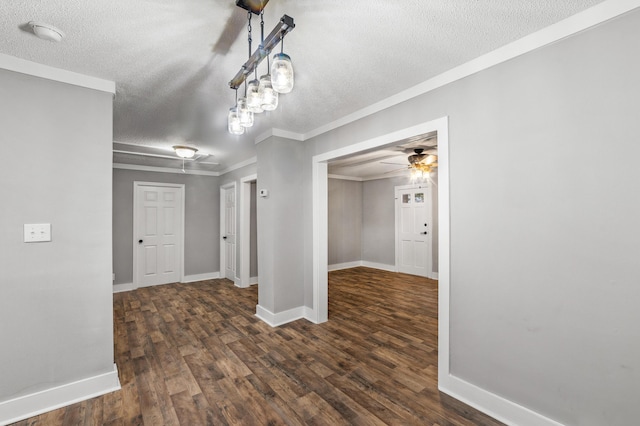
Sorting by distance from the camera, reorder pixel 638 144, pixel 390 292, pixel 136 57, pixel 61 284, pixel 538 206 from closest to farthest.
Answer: pixel 638 144
pixel 538 206
pixel 136 57
pixel 61 284
pixel 390 292

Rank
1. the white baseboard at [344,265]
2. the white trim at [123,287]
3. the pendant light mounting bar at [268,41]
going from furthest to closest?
the white baseboard at [344,265]
the white trim at [123,287]
the pendant light mounting bar at [268,41]

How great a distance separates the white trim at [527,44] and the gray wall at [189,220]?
4.94 m

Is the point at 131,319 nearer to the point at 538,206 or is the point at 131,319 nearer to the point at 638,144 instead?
the point at 538,206

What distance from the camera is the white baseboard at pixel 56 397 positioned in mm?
1863

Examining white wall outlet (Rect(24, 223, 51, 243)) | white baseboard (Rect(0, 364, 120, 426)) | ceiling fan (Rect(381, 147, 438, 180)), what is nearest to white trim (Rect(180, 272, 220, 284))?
white baseboard (Rect(0, 364, 120, 426))

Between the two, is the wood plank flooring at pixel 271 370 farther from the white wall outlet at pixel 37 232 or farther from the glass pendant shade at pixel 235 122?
the glass pendant shade at pixel 235 122

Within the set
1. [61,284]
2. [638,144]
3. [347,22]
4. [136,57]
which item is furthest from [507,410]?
[136,57]

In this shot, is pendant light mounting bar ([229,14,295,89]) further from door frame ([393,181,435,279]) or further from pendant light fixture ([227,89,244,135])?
door frame ([393,181,435,279])

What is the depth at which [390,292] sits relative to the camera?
200 inches

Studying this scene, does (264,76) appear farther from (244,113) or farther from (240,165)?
(240,165)

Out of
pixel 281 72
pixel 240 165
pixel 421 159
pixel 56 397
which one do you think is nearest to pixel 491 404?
pixel 281 72

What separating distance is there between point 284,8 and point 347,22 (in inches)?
14.5

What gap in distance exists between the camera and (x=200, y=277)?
6.16 meters

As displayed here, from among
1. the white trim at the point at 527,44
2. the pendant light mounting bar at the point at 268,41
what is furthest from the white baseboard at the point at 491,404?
the pendant light mounting bar at the point at 268,41
